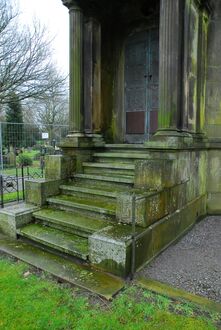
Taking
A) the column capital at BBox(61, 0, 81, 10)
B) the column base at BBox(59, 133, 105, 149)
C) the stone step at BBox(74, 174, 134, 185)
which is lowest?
the stone step at BBox(74, 174, 134, 185)

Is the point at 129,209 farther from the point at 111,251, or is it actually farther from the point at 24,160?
the point at 24,160

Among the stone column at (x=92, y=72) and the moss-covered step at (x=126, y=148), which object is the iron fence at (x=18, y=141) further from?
the moss-covered step at (x=126, y=148)

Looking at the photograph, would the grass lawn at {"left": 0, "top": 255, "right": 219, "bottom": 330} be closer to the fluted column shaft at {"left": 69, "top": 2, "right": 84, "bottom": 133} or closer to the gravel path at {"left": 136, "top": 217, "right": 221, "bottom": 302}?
the gravel path at {"left": 136, "top": 217, "right": 221, "bottom": 302}

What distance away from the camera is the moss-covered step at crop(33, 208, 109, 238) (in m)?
3.78

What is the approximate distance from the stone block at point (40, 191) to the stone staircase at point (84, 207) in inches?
4.5

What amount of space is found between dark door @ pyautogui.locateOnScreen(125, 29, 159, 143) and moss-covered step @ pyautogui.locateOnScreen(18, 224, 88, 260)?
337cm

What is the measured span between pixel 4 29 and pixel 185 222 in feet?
39.6

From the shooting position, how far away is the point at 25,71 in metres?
12.5

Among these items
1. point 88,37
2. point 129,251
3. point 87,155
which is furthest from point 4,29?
point 129,251

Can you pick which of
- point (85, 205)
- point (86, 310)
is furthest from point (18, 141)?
point (86, 310)

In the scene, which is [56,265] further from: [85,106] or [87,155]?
[85,106]

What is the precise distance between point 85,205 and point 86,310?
1.88m

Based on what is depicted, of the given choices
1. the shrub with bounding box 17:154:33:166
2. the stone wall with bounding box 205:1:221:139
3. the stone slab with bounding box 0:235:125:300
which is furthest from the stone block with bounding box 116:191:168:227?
the shrub with bounding box 17:154:33:166

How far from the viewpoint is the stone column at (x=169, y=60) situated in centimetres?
428
